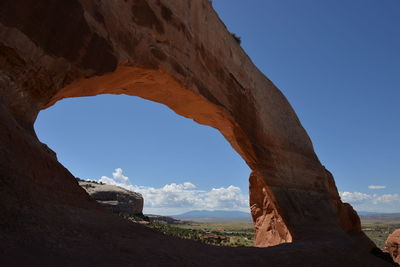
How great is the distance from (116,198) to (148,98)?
25.3 metres

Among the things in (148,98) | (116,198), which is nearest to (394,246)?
(148,98)

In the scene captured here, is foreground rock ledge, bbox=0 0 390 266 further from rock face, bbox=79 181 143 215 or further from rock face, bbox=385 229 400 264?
rock face, bbox=79 181 143 215

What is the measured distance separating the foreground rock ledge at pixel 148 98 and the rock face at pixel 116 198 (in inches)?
797

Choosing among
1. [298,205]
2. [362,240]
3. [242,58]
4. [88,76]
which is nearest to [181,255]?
[88,76]

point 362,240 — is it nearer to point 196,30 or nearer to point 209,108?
point 209,108

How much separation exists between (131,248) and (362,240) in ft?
47.1

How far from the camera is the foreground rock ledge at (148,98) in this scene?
3.61 m

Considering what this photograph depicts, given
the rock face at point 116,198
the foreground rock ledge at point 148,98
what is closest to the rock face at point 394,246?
the foreground rock ledge at point 148,98

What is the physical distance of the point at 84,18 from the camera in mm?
6074

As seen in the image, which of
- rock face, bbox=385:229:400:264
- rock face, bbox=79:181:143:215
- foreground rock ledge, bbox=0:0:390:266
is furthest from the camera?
rock face, bbox=79:181:143:215

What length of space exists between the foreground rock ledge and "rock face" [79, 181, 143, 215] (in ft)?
66.4

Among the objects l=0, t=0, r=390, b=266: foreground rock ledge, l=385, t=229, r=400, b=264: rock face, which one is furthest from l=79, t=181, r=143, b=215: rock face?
l=385, t=229, r=400, b=264: rock face

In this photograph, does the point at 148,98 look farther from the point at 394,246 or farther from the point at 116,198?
the point at 116,198

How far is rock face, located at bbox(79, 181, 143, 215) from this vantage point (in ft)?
103
